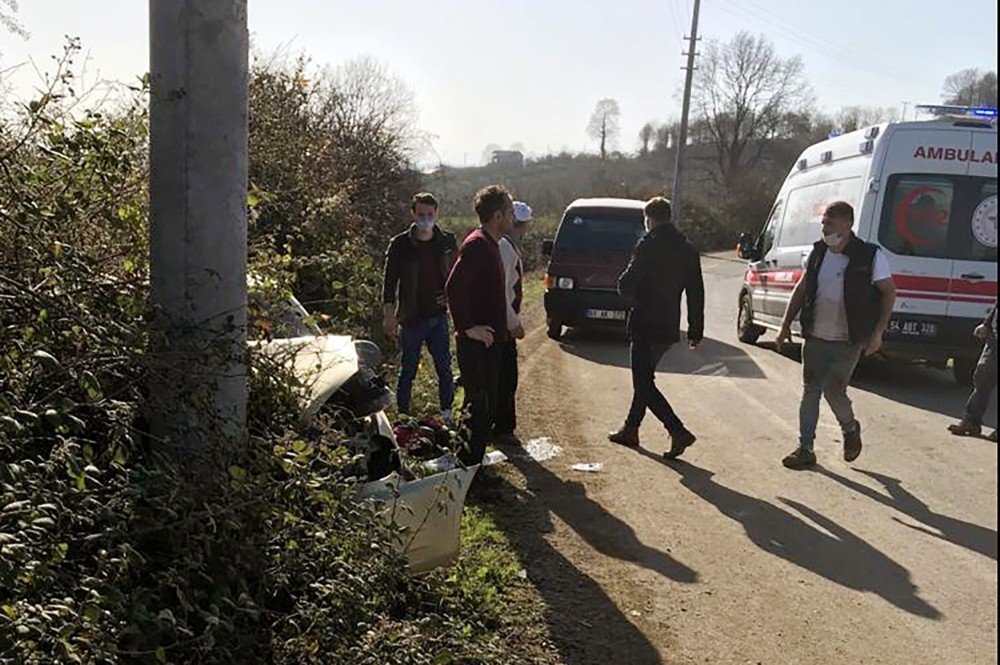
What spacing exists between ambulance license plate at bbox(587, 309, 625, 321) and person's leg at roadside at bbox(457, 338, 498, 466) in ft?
24.0

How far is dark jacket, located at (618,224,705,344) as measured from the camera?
662 centimetres

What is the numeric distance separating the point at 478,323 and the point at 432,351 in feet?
4.23

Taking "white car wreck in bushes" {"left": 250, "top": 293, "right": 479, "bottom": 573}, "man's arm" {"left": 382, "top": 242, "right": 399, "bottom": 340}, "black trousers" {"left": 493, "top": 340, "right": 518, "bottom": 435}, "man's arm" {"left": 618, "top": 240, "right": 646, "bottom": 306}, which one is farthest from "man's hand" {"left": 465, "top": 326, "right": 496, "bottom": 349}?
"man's arm" {"left": 618, "top": 240, "right": 646, "bottom": 306}

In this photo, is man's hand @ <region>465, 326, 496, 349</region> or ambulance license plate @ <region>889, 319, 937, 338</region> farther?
ambulance license plate @ <region>889, 319, 937, 338</region>

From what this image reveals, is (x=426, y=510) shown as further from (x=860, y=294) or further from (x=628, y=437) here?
(x=860, y=294)

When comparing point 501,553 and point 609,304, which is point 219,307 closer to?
point 501,553

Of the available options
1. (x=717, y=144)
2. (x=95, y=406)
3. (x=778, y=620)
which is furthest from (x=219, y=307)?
(x=717, y=144)

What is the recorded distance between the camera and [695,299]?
263 inches

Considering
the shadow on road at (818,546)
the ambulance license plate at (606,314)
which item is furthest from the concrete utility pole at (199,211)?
the ambulance license plate at (606,314)

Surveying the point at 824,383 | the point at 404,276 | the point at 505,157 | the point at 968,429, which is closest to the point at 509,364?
the point at 404,276

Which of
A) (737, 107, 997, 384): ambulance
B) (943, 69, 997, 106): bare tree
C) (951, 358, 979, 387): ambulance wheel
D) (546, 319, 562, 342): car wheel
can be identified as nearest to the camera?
(943, 69, 997, 106): bare tree

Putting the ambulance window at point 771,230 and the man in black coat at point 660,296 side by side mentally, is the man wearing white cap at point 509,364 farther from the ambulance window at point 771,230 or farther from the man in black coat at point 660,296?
the ambulance window at point 771,230

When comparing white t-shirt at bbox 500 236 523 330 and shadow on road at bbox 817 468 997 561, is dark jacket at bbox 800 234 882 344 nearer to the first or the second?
shadow on road at bbox 817 468 997 561

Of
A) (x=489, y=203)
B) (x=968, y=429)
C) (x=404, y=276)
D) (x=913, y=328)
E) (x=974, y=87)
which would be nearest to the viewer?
(x=974, y=87)
